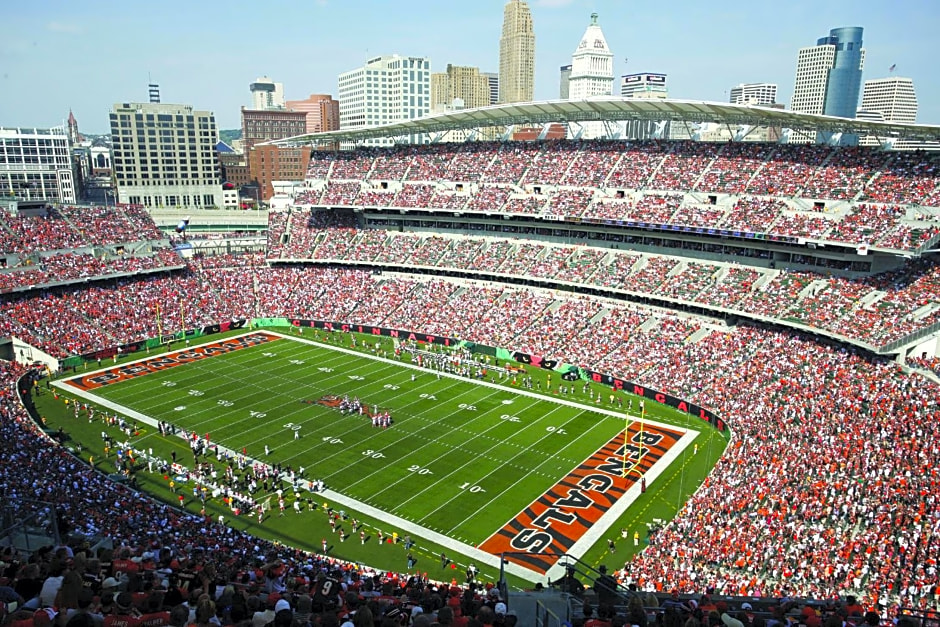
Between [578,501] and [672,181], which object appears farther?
[672,181]

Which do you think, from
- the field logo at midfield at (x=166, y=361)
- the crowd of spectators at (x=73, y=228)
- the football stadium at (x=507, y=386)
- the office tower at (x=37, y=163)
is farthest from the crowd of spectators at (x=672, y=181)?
the office tower at (x=37, y=163)

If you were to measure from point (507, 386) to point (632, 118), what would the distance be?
23.6 meters

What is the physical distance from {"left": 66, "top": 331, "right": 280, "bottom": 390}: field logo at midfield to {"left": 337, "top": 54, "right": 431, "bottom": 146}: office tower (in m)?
133

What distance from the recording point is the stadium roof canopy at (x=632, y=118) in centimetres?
4022

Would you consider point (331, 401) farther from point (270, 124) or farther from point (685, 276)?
point (270, 124)

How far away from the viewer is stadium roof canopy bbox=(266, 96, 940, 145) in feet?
132

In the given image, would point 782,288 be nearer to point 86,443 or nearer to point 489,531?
point 489,531

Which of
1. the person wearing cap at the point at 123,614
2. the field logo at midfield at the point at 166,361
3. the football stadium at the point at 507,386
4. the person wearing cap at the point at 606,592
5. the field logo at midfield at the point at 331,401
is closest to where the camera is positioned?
the person wearing cap at the point at 123,614

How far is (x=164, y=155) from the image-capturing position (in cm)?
11819

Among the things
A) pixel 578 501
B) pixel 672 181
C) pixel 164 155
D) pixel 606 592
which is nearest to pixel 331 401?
pixel 578 501

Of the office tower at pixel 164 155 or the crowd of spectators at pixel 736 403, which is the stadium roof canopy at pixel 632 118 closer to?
the crowd of spectators at pixel 736 403

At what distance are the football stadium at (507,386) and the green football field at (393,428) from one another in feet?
0.66

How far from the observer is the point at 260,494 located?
88.4ft

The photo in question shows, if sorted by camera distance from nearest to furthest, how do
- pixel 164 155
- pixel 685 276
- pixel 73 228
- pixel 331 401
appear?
pixel 331 401, pixel 685 276, pixel 73 228, pixel 164 155
